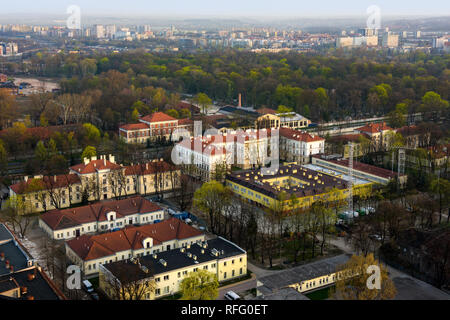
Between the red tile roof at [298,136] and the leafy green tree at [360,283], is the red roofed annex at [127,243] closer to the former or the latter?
the leafy green tree at [360,283]

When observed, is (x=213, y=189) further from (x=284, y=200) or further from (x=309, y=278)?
(x=309, y=278)

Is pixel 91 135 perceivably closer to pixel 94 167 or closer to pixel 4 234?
pixel 94 167

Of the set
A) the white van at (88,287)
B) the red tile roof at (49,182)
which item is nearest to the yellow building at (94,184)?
the red tile roof at (49,182)

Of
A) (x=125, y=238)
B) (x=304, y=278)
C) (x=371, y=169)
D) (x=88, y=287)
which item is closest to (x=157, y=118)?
(x=371, y=169)

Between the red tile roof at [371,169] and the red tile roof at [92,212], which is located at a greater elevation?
the red tile roof at [371,169]

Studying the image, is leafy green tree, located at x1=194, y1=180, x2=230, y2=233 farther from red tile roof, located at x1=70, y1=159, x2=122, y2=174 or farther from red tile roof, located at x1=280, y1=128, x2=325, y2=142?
red tile roof, located at x1=280, y1=128, x2=325, y2=142

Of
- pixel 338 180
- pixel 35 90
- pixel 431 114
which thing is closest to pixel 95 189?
pixel 338 180
